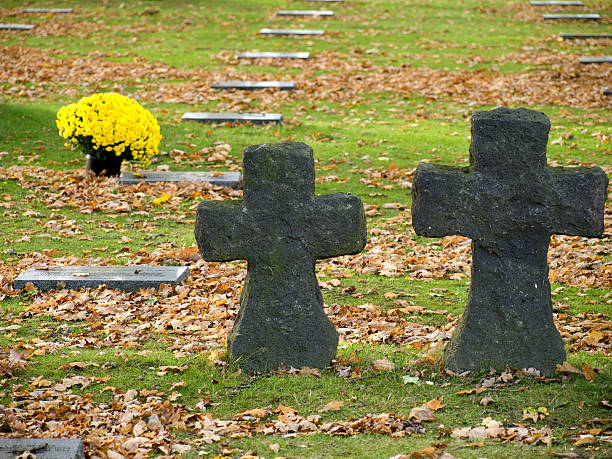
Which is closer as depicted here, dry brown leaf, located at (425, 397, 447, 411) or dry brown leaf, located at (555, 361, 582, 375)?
dry brown leaf, located at (425, 397, 447, 411)

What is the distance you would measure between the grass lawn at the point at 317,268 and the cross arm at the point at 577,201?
1092 mm

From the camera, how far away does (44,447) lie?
176 inches

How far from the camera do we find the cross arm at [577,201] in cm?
553

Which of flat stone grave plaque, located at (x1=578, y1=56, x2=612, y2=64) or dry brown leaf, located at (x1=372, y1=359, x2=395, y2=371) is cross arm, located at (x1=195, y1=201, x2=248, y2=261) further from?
flat stone grave plaque, located at (x1=578, y1=56, x2=612, y2=64)

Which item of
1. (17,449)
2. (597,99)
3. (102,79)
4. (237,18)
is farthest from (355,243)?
(237,18)

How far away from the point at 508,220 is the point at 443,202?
51cm

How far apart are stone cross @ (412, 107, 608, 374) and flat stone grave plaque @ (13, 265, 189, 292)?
11.9 ft

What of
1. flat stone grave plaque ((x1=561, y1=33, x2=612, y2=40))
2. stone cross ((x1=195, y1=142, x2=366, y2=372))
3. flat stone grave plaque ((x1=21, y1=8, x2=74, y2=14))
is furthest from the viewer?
flat stone grave plaque ((x1=21, y1=8, x2=74, y2=14))

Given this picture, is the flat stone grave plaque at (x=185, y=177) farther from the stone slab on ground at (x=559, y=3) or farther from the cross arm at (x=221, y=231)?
the stone slab on ground at (x=559, y=3)

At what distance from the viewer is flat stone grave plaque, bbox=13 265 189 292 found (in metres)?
8.27

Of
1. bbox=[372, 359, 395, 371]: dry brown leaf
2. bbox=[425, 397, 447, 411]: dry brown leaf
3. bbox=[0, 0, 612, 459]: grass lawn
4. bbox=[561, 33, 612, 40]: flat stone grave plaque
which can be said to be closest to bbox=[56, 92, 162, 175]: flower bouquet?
bbox=[0, 0, 612, 459]: grass lawn

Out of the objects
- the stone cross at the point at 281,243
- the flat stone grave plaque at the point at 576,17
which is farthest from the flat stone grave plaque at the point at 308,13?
the stone cross at the point at 281,243

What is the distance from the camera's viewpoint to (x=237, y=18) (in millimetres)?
27328

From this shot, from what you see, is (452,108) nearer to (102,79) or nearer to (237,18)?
(102,79)
